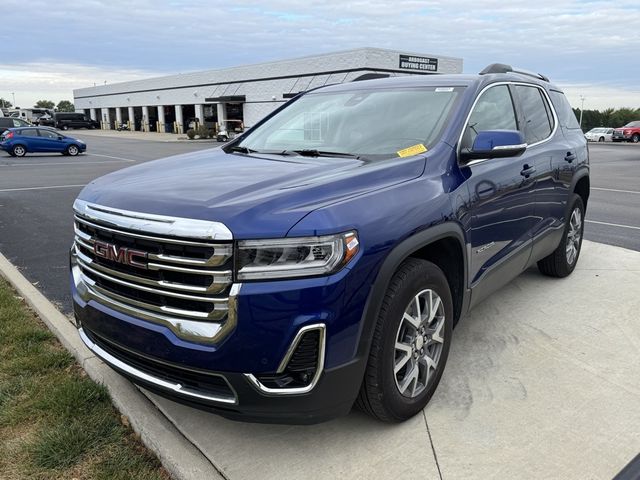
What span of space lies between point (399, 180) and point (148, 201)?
4.17 feet

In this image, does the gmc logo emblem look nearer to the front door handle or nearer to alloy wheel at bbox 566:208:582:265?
the front door handle

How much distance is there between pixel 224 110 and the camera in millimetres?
59156

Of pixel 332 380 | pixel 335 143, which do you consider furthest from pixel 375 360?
pixel 335 143

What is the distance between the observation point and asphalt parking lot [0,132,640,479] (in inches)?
105

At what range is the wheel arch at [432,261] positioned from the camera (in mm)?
2465

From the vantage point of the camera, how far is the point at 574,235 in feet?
18.1

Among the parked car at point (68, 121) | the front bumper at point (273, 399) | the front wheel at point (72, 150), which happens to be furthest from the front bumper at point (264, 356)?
the parked car at point (68, 121)

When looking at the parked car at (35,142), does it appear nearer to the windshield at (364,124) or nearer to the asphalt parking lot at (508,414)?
the asphalt parking lot at (508,414)

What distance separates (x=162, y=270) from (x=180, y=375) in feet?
1.64

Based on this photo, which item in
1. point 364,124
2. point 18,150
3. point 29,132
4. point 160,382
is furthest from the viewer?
point 29,132

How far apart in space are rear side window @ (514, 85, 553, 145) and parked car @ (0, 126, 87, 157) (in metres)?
27.0

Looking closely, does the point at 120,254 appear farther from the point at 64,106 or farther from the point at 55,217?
the point at 64,106

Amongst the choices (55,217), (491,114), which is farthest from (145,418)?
(55,217)

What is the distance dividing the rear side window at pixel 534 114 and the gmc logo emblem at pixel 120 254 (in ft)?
10.6
